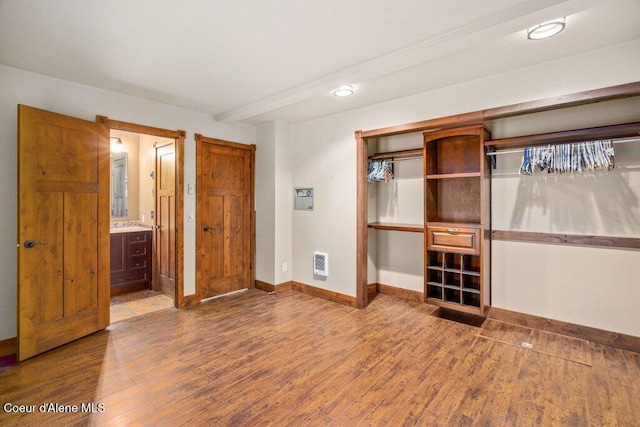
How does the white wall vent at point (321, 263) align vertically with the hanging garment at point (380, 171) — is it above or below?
below

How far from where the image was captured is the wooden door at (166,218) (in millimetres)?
4333

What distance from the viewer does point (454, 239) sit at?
Result: 11.6 ft

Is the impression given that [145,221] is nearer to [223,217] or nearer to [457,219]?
Result: [223,217]

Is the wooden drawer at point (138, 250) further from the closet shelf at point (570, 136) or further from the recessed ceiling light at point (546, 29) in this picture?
the recessed ceiling light at point (546, 29)

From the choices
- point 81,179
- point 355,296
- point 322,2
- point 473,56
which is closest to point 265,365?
point 355,296

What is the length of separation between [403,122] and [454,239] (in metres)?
1.50

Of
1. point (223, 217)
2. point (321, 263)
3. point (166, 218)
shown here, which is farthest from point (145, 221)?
point (321, 263)

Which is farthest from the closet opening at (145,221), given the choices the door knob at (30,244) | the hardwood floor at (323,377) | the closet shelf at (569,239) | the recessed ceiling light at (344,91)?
the closet shelf at (569,239)

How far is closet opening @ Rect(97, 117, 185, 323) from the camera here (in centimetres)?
416

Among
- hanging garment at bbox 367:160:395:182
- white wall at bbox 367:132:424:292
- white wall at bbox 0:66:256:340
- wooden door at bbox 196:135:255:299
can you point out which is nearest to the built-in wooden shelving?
white wall at bbox 367:132:424:292

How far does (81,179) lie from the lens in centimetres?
318

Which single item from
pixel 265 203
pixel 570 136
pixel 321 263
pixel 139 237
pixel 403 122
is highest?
pixel 403 122

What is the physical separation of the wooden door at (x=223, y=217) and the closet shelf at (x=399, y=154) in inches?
79.1

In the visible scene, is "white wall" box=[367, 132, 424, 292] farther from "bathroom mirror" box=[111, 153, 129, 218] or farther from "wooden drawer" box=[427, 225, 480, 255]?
"bathroom mirror" box=[111, 153, 129, 218]
